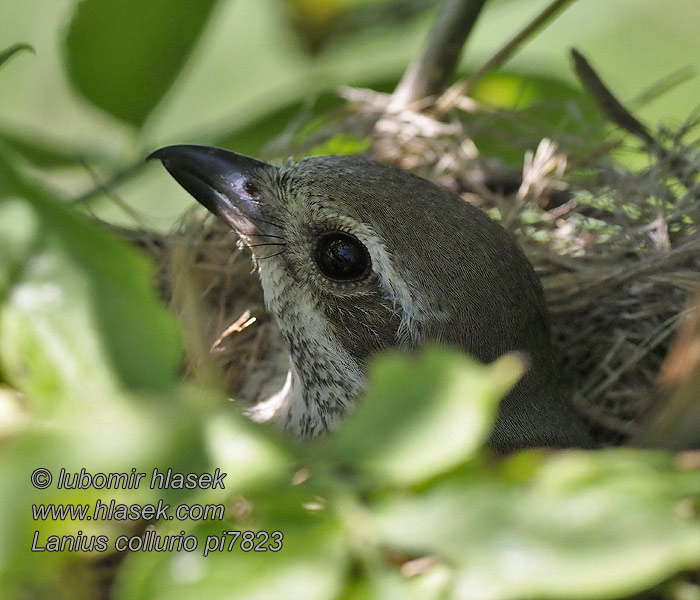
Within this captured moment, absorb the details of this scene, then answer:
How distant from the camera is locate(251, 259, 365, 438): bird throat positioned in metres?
1.92

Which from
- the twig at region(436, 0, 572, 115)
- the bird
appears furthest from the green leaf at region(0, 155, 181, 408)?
the twig at region(436, 0, 572, 115)

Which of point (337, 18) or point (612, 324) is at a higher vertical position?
point (337, 18)

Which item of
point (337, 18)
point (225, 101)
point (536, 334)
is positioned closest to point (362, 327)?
point (536, 334)

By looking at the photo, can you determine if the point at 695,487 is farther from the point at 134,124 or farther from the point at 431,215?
the point at 134,124

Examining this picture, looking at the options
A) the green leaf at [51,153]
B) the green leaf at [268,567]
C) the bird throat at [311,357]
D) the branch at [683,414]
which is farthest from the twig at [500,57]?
the green leaf at [268,567]

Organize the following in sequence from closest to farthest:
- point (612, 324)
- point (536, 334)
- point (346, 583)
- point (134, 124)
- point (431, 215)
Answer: point (346, 583) < point (431, 215) < point (536, 334) < point (134, 124) < point (612, 324)

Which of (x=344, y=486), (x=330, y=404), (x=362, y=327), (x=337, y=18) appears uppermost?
(x=337, y=18)

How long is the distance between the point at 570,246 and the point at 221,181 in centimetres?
107

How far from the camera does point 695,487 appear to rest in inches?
25.8

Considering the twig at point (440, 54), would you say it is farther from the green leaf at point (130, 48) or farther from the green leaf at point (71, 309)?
the green leaf at point (71, 309)

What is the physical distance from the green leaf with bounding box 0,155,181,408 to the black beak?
126 centimetres

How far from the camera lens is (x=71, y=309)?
691mm

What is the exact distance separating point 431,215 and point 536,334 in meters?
0.38

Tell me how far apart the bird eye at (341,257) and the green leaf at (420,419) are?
1216mm
